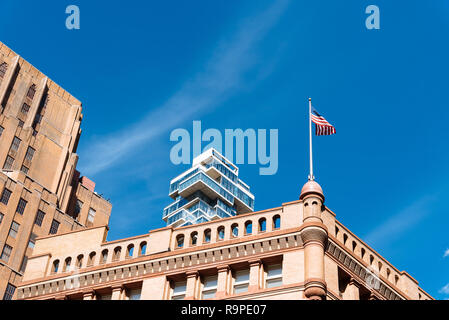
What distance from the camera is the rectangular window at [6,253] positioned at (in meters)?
83.8

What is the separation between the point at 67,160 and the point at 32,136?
6.53 meters

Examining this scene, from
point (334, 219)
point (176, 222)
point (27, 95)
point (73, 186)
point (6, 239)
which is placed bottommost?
point (334, 219)

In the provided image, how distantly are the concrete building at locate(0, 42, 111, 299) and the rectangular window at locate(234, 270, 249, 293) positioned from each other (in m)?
49.3

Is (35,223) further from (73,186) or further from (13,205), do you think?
(73,186)

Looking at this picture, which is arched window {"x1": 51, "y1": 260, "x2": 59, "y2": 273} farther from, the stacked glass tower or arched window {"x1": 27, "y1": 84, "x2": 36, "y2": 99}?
the stacked glass tower

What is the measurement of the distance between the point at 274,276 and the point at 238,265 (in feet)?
7.01

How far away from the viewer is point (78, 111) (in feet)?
364

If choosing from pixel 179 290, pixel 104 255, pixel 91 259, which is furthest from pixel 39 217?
pixel 179 290

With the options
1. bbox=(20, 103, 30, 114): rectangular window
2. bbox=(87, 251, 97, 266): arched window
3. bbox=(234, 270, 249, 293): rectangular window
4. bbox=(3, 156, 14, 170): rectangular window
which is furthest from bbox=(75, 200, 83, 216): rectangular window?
bbox=(234, 270, 249, 293): rectangular window

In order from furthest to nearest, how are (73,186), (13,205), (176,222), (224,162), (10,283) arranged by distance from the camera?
(224,162)
(176,222)
(73,186)
(13,205)
(10,283)

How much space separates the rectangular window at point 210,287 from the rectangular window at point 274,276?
3.00 meters

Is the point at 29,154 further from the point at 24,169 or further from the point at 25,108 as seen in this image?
the point at 25,108

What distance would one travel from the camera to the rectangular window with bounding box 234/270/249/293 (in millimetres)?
38938
